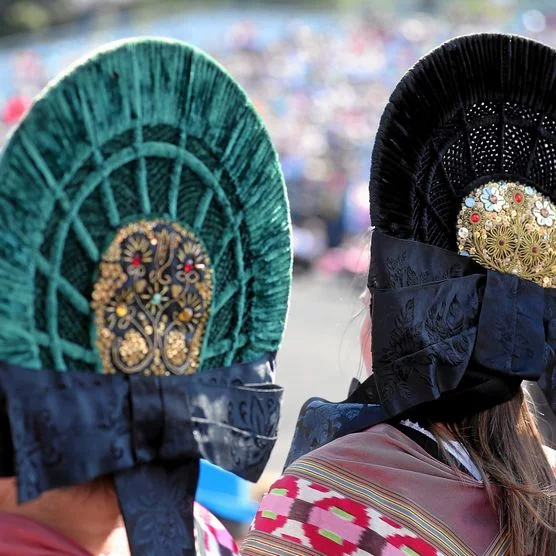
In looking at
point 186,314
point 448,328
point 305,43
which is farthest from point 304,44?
point 186,314

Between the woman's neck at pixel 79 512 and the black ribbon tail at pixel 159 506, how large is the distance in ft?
0.16

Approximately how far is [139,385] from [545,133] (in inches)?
36.9

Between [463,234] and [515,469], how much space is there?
43cm

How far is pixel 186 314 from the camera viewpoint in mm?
1425

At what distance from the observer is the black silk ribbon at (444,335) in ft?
5.58

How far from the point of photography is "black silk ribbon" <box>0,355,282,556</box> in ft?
4.25

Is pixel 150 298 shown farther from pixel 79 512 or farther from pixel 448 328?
pixel 448 328

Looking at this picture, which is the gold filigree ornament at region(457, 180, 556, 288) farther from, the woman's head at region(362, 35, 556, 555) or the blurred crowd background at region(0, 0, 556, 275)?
the blurred crowd background at region(0, 0, 556, 275)

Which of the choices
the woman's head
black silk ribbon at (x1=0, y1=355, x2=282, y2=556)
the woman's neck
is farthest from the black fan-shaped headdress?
the woman's neck

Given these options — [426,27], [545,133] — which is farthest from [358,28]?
[545,133]

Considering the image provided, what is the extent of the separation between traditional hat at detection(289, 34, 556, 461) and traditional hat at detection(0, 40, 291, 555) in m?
0.28

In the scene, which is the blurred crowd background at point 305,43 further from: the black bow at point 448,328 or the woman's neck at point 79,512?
the woman's neck at point 79,512

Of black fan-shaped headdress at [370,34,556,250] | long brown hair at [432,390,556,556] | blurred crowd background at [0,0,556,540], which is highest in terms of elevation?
blurred crowd background at [0,0,556,540]

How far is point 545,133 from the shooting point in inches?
73.2
